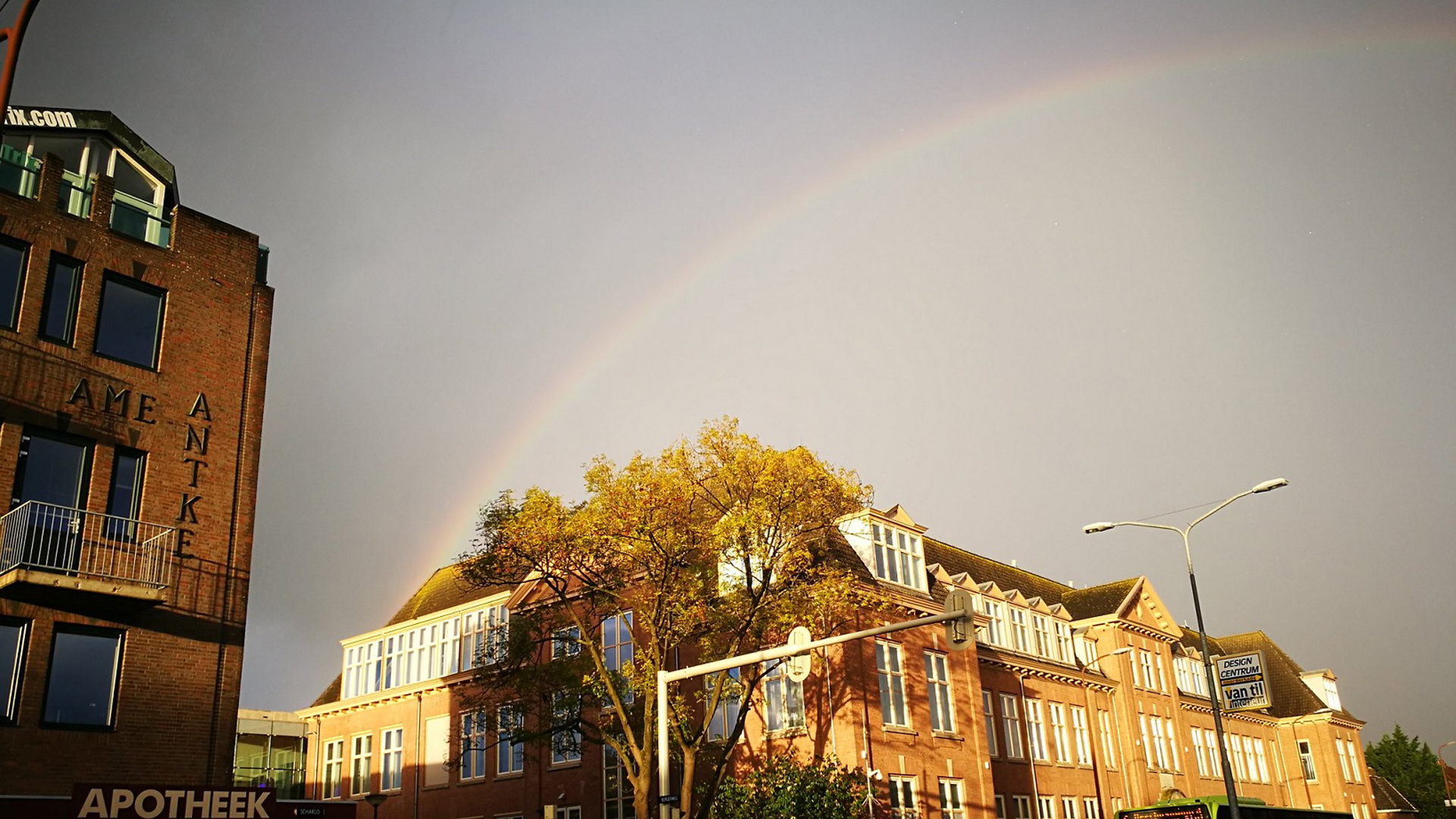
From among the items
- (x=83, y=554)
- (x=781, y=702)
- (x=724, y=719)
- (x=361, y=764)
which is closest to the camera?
(x=83, y=554)

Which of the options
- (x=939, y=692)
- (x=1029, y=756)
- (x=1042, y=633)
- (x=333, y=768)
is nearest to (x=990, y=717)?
(x=1029, y=756)

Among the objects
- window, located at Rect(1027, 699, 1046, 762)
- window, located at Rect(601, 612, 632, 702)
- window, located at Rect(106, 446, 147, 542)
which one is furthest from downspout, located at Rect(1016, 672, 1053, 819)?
window, located at Rect(106, 446, 147, 542)

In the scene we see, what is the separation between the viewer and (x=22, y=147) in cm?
2603

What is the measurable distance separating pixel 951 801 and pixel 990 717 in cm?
719

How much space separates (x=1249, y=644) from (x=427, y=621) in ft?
→ 200

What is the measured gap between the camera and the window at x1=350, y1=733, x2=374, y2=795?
5112 centimetres

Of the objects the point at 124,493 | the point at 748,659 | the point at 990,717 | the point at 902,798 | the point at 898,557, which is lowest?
the point at 902,798

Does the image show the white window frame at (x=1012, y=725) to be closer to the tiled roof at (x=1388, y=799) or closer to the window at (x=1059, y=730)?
the window at (x=1059, y=730)

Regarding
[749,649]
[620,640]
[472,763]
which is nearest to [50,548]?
[749,649]

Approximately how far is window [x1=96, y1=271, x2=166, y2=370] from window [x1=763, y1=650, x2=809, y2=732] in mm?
21167

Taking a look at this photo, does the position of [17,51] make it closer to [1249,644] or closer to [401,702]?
[401,702]

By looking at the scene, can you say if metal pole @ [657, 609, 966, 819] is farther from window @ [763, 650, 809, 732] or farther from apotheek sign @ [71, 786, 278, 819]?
window @ [763, 650, 809, 732]

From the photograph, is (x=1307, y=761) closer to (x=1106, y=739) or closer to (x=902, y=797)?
(x=1106, y=739)

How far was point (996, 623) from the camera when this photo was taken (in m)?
48.9
